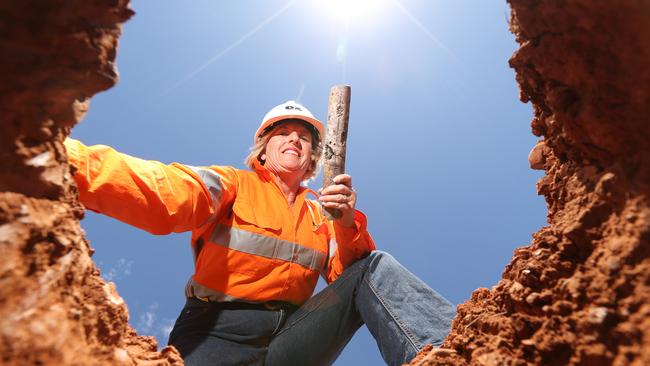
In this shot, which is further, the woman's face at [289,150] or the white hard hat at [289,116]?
the white hard hat at [289,116]

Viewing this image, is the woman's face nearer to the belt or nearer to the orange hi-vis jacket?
the orange hi-vis jacket

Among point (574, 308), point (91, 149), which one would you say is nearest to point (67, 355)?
point (91, 149)

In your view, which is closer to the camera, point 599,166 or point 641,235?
point 641,235

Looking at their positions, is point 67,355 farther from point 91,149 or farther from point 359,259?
point 359,259

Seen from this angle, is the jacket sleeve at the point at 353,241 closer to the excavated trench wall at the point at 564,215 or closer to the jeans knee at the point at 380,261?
the jeans knee at the point at 380,261

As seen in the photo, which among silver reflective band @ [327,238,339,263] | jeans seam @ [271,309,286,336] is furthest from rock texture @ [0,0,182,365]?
silver reflective band @ [327,238,339,263]

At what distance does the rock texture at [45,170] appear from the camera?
1.13m

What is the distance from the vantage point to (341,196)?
3564 mm

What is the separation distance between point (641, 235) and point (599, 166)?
0.37m

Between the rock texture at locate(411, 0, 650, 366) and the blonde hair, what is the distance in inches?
135

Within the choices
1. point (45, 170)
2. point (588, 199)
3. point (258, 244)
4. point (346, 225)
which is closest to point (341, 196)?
point (346, 225)

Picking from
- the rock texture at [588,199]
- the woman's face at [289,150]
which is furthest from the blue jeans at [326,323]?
the woman's face at [289,150]

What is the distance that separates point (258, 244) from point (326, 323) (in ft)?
3.05

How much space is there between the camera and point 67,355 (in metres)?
1.24
